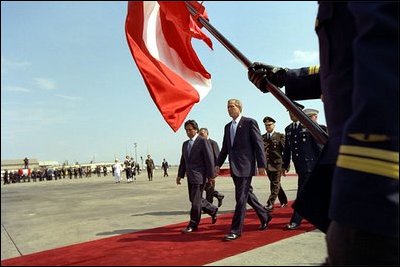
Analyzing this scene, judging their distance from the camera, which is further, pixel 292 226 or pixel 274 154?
pixel 274 154

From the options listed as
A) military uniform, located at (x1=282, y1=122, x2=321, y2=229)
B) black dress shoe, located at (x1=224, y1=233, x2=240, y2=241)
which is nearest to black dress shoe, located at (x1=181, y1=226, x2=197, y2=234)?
black dress shoe, located at (x1=224, y1=233, x2=240, y2=241)

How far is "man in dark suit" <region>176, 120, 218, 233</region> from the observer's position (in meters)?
5.96

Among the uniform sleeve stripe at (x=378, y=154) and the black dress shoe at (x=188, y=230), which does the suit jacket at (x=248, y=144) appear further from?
the uniform sleeve stripe at (x=378, y=154)

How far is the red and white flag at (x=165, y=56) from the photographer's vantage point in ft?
9.96

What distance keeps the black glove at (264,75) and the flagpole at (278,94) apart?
33mm

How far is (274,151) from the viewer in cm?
845

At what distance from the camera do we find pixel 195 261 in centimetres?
403

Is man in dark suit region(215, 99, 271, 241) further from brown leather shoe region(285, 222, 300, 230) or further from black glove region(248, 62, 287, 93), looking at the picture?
black glove region(248, 62, 287, 93)

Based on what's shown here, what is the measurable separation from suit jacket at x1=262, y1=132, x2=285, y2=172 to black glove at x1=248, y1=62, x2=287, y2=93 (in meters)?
6.16

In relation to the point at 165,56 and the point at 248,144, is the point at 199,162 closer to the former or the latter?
the point at 248,144

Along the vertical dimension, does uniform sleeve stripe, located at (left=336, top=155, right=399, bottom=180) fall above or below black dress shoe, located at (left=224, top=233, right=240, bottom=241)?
above

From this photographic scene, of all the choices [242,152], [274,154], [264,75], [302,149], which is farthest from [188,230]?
[264,75]

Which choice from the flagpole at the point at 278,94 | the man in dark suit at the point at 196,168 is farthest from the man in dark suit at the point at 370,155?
the man in dark suit at the point at 196,168

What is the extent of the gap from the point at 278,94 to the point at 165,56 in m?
1.33
